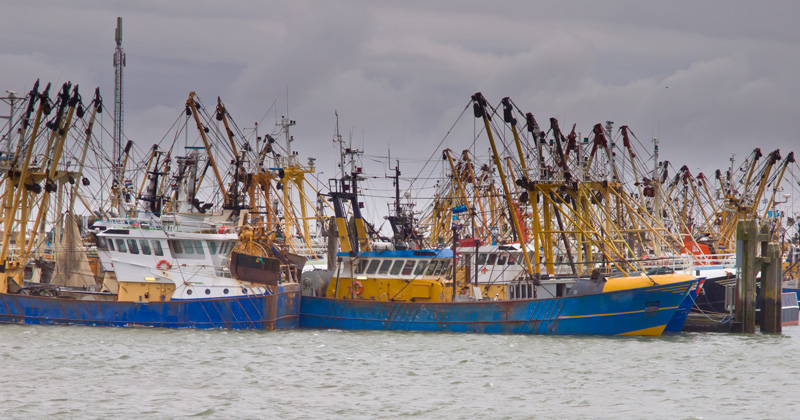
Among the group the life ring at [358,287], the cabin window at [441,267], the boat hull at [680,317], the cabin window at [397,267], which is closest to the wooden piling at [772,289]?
the boat hull at [680,317]

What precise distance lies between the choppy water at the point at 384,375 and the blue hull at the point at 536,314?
1027mm

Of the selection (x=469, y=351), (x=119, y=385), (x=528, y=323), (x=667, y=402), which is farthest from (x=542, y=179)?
(x=119, y=385)

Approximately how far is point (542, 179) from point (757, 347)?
40.7 feet

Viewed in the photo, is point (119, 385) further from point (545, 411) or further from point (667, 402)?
point (667, 402)

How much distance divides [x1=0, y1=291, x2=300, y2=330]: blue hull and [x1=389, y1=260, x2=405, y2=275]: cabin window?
5336mm

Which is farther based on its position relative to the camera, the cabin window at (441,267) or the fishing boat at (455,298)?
the cabin window at (441,267)

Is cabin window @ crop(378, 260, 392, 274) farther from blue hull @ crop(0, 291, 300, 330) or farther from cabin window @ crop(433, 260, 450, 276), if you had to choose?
blue hull @ crop(0, 291, 300, 330)

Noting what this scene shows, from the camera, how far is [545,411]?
26.4 meters

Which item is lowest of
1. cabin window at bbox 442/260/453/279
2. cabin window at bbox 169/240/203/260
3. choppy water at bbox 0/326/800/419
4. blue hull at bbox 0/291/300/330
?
choppy water at bbox 0/326/800/419

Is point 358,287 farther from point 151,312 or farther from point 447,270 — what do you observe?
point 151,312

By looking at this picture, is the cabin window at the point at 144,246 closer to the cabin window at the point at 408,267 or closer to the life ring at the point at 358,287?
the life ring at the point at 358,287

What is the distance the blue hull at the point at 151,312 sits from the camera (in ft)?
140

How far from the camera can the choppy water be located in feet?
86.4

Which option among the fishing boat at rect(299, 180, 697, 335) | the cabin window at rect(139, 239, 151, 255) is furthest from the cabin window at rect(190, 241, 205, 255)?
the fishing boat at rect(299, 180, 697, 335)
